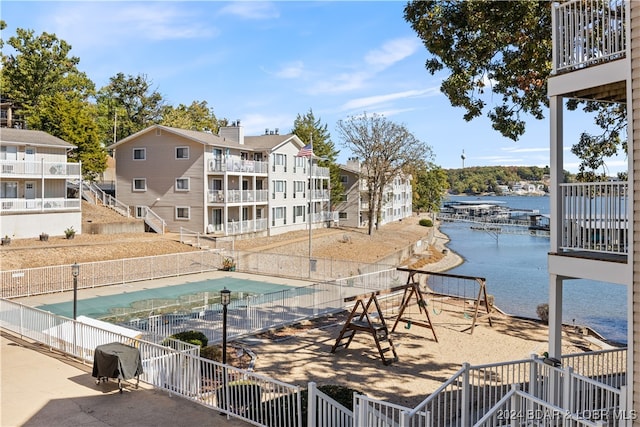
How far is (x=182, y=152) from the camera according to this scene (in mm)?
42625

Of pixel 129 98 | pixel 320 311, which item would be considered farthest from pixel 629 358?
pixel 129 98

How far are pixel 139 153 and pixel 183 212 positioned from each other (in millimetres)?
7234

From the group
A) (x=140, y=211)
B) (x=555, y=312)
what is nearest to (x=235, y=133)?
(x=140, y=211)

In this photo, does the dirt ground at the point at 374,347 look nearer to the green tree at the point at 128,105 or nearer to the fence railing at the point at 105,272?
the fence railing at the point at 105,272

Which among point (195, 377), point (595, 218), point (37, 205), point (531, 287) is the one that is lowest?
point (531, 287)

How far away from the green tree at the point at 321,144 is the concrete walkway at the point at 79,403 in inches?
1904

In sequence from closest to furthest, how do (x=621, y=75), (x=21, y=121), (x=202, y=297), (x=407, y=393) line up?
1. (x=621, y=75)
2. (x=407, y=393)
3. (x=202, y=297)
4. (x=21, y=121)

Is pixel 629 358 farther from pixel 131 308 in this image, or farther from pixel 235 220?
pixel 235 220

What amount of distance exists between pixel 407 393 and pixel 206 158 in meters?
32.0

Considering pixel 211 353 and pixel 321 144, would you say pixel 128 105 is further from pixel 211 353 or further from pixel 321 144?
pixel 211 353

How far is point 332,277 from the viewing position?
31.0 m

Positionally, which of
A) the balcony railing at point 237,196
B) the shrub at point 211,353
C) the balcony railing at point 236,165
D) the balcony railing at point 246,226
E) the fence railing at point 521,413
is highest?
the balcony railing at point 236,165

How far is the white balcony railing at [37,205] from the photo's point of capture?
31791 mm

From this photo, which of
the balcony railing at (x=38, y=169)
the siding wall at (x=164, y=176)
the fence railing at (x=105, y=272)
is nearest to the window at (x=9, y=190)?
the balcony railing at (x=38, y=169)
